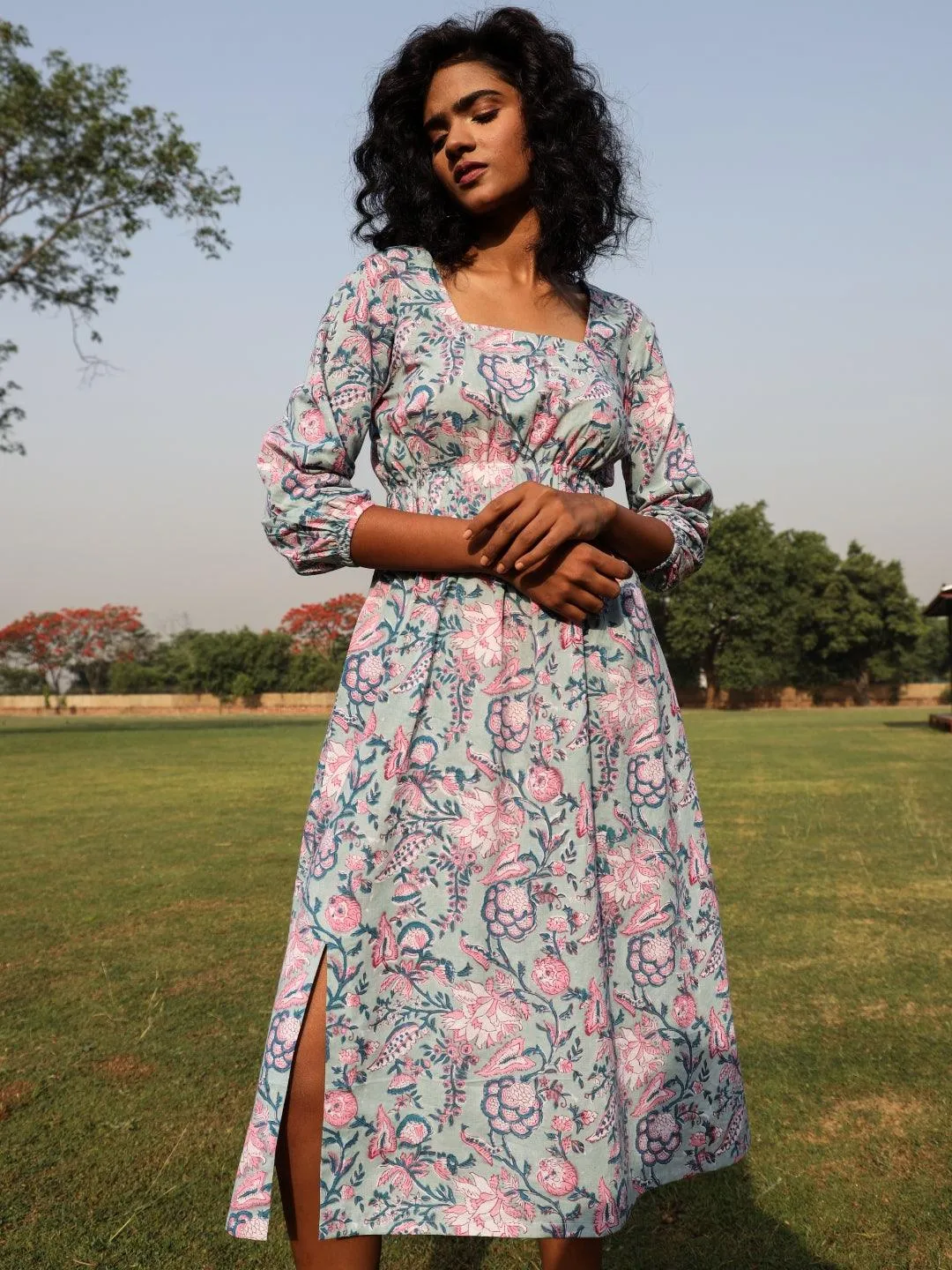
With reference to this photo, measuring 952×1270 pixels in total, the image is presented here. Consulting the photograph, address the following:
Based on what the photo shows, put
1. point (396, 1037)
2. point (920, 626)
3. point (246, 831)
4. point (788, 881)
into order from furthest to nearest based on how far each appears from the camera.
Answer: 1. point (920, 626)
2. point (246, 831)
3. point (788, 881)
4. point (396, 1037)

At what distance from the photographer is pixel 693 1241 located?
2.37 metres

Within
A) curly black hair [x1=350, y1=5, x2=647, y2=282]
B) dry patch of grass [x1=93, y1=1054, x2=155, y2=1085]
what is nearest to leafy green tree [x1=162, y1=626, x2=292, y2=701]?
dry patch of grass [x1=93, y1=1054, x2=155, y2=1085]

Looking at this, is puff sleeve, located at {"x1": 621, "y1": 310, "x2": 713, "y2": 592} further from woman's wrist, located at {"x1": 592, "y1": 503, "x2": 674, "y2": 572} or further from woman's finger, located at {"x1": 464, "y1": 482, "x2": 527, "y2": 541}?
woman's finger, located at {"x1": 464, "y1": 482, "x2": 527, "y2": 541}

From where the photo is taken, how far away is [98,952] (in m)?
4.87

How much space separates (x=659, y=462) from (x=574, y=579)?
45cm

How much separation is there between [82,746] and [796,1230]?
64.6ft

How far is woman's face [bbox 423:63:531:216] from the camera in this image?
1734mm

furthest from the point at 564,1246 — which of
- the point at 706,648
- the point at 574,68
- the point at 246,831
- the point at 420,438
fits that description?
the point at 706,648

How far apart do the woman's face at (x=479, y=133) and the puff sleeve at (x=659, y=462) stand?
0.33m

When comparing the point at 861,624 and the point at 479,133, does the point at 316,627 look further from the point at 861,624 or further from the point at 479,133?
the point at 479,133

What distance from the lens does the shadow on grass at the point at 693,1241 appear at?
227 cm

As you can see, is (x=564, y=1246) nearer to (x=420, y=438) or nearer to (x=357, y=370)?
(x=420, y=438)


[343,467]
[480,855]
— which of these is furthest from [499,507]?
[480,855]

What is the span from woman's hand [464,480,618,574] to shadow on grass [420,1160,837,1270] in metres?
1.67
